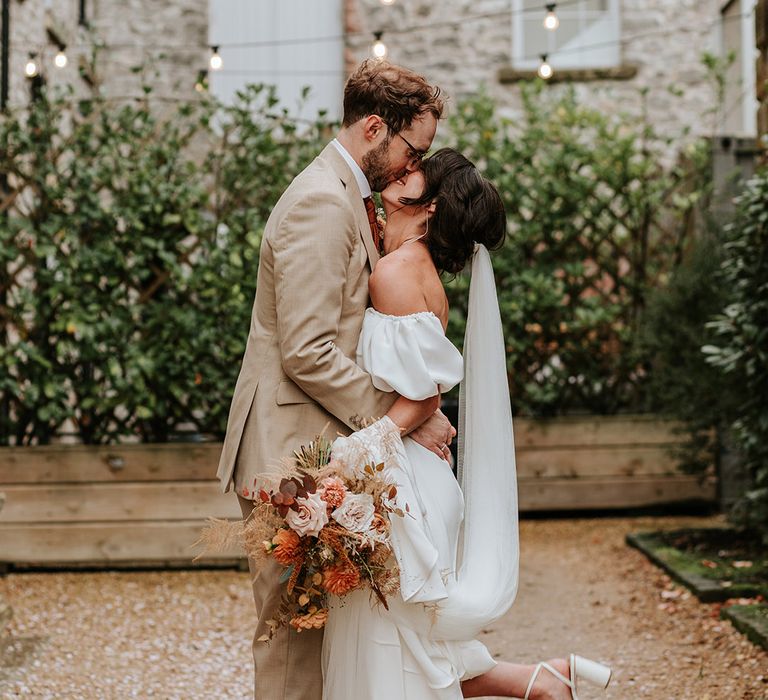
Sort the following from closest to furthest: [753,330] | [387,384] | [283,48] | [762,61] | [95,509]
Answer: [387,384]
[753,330]
[762,61]
[95,509]
[283,48]

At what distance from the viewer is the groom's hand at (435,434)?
2.93 meters

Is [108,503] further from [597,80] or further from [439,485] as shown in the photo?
[597,80]

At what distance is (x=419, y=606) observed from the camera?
2.82 meters

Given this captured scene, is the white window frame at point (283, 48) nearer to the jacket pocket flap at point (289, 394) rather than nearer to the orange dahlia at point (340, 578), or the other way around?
the jacket pocket flap at point (289, 394)

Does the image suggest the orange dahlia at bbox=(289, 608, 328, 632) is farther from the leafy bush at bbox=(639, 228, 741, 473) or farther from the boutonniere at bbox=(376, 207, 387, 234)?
the leafy bush at bbox=(639, 228, 741, 473)

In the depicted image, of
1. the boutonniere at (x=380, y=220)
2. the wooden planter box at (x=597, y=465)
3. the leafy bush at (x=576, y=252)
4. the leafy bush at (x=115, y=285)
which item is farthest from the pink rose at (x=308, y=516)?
the wooden planter box at (x=597, y=465)

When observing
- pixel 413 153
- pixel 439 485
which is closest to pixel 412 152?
pixel 413 153

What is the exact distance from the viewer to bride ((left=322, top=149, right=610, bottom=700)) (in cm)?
279

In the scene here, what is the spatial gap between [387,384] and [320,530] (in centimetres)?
45

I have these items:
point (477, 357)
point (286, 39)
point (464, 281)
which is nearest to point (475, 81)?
point (286, 39)

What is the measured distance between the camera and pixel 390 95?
287cm

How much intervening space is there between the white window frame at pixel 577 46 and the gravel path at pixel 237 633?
664 centimetres

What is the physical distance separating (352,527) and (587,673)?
958 millimetres

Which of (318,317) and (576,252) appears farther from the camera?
(576,252)
